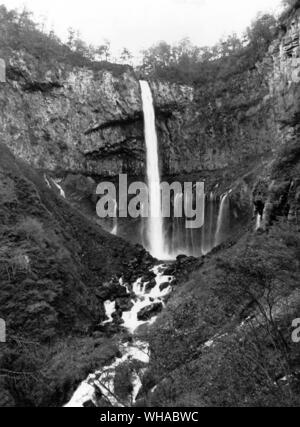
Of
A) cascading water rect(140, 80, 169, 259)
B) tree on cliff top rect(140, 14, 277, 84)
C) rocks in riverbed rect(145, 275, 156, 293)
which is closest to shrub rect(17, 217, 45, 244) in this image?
rocks in riverbed rect(145, 275, 156, 293)

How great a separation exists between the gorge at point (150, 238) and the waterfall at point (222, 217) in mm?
136

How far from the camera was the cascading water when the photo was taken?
1882 inches

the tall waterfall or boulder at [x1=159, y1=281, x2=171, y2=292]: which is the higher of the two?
the tall waterfall

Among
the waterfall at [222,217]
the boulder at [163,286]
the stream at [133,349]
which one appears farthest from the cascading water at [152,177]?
the boulder at [163,286]

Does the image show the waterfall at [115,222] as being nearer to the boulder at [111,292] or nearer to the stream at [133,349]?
the stream at [133,349]

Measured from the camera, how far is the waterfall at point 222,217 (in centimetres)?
4278

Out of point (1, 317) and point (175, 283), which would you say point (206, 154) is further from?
point (1, 317)

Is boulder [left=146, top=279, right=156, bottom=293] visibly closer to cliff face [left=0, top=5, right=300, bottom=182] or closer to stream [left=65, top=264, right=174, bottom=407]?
stream [left=65, top=264, right=174, bottom=407]

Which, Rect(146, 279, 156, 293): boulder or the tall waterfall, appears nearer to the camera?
Rect(146, 279, 156, 293): boulder

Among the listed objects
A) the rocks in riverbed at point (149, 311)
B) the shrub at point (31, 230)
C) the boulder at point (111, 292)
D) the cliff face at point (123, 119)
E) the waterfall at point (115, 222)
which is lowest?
the rocks in riverbed at point (149, 311)

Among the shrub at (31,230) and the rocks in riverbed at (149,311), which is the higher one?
the shrub at (31,230)

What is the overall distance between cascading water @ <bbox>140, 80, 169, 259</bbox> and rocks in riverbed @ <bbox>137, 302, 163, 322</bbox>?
18.9m

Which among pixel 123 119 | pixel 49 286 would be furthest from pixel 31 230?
pixel 123 119
